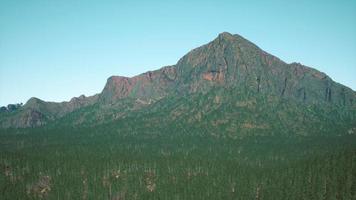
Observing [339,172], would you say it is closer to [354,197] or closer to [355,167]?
[355,167]

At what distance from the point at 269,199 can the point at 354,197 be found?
3626cm

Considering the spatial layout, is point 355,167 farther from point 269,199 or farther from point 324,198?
point 269,199

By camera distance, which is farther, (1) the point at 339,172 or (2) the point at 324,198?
(1) the point at 339,172

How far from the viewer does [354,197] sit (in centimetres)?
17288

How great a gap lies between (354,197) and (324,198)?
500 inches

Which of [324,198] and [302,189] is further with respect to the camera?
[302,189]

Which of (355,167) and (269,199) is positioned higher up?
(355,167)

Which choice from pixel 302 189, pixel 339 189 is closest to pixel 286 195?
pixel 302 189

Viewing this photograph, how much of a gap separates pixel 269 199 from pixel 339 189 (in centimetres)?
2755

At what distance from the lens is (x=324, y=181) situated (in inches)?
7712

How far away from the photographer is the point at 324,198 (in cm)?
18288

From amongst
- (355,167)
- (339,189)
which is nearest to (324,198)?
(339,189)

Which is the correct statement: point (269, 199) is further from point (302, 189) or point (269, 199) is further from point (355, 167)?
point (355, 167)

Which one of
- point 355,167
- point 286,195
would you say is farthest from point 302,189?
point 355,167
